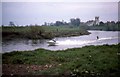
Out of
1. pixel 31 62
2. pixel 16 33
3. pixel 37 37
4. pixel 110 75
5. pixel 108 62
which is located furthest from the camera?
pixel 16 33

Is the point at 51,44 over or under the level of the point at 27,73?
under

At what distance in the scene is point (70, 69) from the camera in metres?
13.7

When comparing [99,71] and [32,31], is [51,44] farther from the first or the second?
[99,71]

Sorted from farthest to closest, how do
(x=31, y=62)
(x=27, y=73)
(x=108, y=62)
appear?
(x=31, y=62)
(x=108, y=62)
(x=27, y=73)

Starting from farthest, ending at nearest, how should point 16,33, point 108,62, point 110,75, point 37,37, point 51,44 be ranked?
1. point 16,33
2. point 37,37
3. point 51,44
4. point 108,62
5. point 110,75

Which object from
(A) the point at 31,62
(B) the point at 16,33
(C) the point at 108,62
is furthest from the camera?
(B) the point at 16,33

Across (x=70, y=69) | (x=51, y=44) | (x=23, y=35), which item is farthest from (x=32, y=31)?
(x=70, y=69)

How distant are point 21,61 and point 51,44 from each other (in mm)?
29645

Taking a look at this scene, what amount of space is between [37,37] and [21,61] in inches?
2089

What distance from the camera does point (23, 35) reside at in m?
A: 74.0

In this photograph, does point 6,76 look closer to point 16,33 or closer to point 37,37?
point 37,37

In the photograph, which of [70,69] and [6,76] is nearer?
[6,76]

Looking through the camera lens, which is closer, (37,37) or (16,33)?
(37,37)

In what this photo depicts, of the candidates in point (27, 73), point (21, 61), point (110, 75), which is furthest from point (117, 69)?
point (21, 61)
